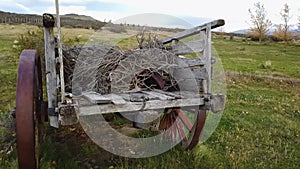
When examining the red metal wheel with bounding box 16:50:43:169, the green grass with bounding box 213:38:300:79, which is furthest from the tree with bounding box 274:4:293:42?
the red metal wheel with bounding box 16:50:43:169

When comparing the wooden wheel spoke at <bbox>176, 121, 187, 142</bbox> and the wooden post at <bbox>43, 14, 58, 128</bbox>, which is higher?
the wooden post at <bbox>43, 14, 58, 128</bbox>

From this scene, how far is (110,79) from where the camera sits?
3199mm

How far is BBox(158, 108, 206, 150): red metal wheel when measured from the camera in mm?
3512

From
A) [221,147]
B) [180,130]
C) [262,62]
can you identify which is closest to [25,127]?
[180,130]

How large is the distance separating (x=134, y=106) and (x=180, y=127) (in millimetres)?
1443

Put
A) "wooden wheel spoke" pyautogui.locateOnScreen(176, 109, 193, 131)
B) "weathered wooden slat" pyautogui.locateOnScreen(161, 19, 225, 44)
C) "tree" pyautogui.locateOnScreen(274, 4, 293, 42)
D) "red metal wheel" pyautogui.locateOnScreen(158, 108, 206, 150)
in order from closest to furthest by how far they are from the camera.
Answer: "weathered wooden slat" pyautogui.locateOnScreen(161, 19, 225, 44)
"red metal wheel" pyautogui.locateOnScreen(158, 108, 206, 150)
"wooden wheel spoke" pyautogui.locateOnScreen(176, 109, 193, 131)
"tree" pyautogui.locateOnScreen(274, 4, 293, 42)

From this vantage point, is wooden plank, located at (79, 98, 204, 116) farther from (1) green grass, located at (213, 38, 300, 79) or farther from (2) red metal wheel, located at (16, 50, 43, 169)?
(1) green grass, located at (213, 38, 300, 79)

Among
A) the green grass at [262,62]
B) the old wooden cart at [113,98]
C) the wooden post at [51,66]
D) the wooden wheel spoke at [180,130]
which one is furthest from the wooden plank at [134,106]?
the green grass at [262,62]

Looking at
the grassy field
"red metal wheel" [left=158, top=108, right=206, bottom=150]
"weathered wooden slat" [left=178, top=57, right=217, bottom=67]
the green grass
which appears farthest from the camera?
the green grass

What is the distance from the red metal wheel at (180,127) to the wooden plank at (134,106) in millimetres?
639

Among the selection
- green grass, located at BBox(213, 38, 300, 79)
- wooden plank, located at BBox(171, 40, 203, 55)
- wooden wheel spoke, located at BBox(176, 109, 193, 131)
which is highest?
wooden plank, located at BBox(171, 40, 203, 55)

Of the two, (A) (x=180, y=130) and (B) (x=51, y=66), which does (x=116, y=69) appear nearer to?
(B) (x=51, y=66)

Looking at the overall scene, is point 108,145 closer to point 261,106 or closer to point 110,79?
point 110,79

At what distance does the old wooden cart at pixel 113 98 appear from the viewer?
2.23 metres
